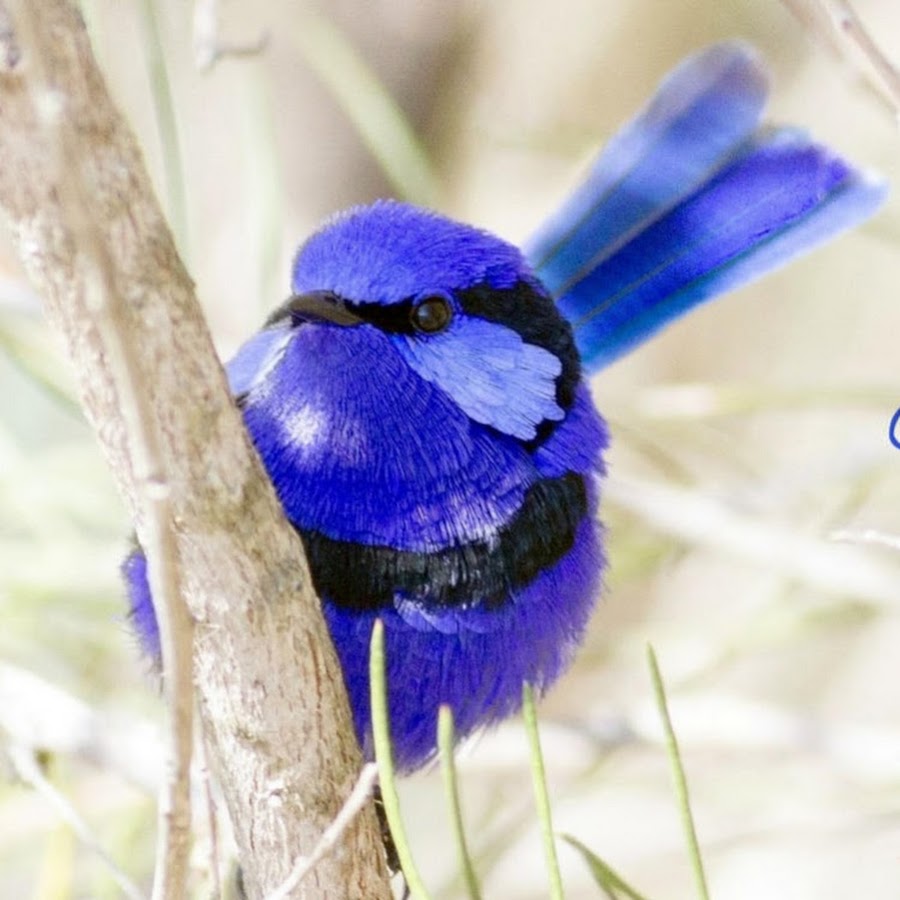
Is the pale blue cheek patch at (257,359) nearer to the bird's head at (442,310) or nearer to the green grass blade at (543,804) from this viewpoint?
the bird's head at (442,310)

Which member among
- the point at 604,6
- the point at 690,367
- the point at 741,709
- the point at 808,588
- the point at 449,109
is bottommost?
the point at 741,709

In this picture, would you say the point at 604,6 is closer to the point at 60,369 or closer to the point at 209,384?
the point at 60,369

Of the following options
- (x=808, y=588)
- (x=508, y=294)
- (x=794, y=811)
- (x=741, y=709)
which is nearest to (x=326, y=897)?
(x=508, y=294)

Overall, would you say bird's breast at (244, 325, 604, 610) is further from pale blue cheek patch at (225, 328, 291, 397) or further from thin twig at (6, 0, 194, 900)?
thin twig at (6, 0, 194, 900)

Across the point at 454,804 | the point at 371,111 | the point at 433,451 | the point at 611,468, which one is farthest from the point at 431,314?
the point at 371,111

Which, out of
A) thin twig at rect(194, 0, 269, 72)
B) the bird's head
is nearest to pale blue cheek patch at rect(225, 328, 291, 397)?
the bird's head

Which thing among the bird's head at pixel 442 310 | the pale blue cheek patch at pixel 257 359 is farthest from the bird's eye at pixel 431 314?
the pale blue cheek patch at pixel 257 359

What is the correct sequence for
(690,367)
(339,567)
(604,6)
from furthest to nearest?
(690,367) → (604,6) → (339,567)
